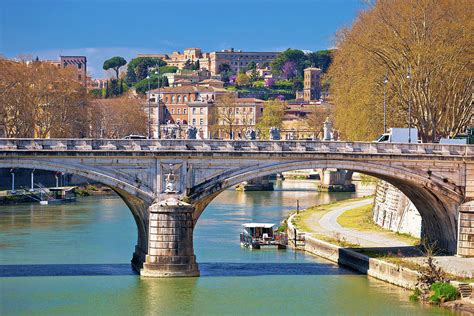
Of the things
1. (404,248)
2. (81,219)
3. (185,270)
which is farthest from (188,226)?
(81,219)

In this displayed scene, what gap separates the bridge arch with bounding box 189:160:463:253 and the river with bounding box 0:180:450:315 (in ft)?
11.5

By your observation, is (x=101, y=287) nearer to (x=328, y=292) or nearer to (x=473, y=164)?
(x=328, y=292)

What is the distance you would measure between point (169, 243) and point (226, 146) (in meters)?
4.72

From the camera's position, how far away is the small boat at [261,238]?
59.7m

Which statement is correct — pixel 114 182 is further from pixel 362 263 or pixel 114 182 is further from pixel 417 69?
pixel 417 69

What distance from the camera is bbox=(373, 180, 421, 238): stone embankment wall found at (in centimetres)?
5887

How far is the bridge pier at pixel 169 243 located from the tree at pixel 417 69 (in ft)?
74.1

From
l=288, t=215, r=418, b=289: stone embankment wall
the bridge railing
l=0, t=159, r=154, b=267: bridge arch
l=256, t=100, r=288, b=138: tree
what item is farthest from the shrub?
l=256, t=100, r=288, b=138: tree

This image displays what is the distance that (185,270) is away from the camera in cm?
4825

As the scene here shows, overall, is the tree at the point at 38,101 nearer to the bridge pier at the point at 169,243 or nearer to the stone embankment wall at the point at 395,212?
the stone embankment wall at the point at 395,212

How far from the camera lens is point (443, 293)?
43469 millimetres

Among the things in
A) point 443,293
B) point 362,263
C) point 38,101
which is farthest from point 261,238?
point 38,101

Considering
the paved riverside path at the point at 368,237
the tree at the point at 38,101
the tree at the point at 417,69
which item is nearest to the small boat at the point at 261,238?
the paved riverside path at the point at 368,237

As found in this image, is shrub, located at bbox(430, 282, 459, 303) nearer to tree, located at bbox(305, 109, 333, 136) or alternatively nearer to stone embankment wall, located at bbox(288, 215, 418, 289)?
stone embankment wall, located at bbox(288, 215, 418, 289)
